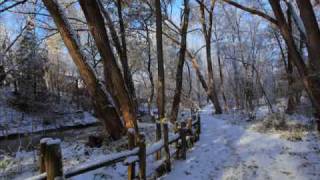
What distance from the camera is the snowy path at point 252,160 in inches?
345

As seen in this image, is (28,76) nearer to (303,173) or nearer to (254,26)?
(254,26)

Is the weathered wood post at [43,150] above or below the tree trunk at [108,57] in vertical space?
below

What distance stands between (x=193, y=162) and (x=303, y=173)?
279cm

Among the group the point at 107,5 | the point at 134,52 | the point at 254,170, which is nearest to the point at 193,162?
the point at 254,170

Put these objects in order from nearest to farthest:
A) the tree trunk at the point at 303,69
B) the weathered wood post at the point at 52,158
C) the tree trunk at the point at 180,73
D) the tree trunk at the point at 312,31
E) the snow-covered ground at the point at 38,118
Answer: the weathered wood post at the point at 52,158 < the tree trunk at the point at 312,31 < the tree trunk at the point at 303,69 < the tree trunk at the point at 180,73 < the snow-covered ground at the point at 38,118

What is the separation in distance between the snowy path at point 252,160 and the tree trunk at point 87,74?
284cm

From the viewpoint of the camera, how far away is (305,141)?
12398mm

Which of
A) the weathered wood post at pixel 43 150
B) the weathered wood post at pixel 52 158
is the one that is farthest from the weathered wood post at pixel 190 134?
the weathered wood post at pixel 52 158

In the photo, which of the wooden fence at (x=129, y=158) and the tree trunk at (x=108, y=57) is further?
the tree trunk at (x=108, y=57)

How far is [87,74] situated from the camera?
1255 centimetres

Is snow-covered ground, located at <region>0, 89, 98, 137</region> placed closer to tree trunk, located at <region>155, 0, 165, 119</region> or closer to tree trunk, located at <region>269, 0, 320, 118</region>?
tree trunk, located at <region>155, 0, 165, 119</region>

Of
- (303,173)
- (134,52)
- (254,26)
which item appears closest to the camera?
(303,173)

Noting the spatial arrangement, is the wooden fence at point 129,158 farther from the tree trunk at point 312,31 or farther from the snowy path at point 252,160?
the tree trunk at point 312,31

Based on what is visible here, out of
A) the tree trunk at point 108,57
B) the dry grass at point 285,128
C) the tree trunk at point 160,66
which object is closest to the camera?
the tree trunk at point 160,66
